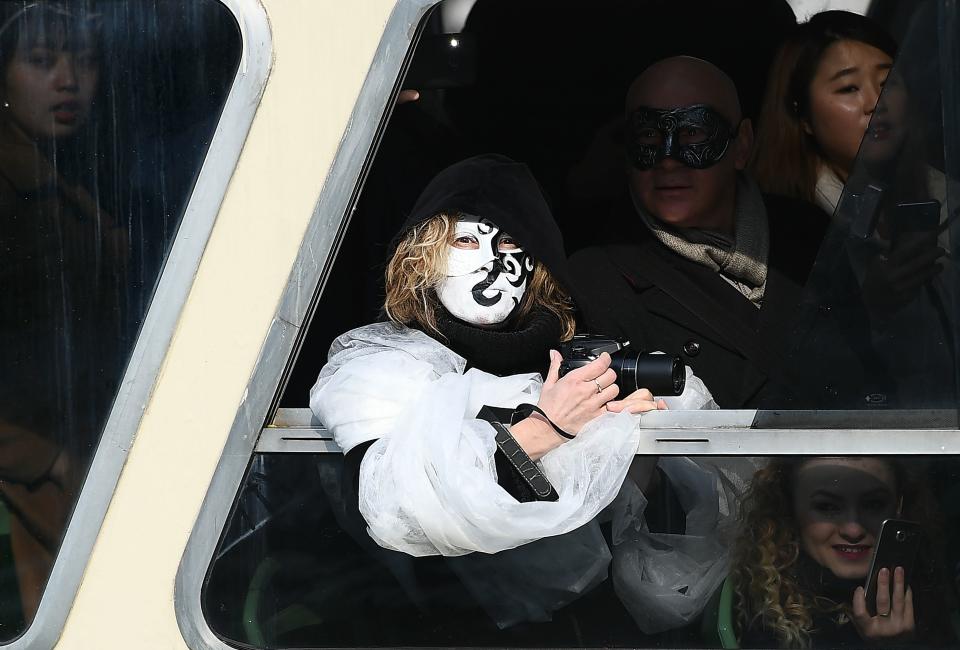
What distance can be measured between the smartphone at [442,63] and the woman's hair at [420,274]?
32 centimetres

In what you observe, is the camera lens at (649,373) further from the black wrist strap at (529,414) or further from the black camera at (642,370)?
the black wrist strap at (529,414)

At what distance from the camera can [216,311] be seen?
1.58m

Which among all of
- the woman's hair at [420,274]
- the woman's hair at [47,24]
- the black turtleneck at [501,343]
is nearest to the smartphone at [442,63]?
the woman's hair at [420,274]

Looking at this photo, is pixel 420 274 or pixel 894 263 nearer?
pixel 894 263

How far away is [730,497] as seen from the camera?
1.47 metres

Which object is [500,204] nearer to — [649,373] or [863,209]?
[649,373]

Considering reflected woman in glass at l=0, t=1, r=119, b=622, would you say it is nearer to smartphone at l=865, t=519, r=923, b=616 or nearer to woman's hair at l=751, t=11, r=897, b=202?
smartphone at l=865, t=519, r=923, b=616

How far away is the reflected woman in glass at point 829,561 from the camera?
55.2 inches

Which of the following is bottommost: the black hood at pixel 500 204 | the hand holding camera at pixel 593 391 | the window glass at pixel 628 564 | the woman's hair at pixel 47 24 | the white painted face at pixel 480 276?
the window glass at pixel 628 564

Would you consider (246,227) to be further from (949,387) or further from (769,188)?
(769,188)

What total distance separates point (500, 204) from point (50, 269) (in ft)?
2.11

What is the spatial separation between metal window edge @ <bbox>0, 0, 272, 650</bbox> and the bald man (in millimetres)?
732

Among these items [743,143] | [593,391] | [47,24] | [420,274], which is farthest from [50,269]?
[743,143]

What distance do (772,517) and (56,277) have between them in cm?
→ 99
